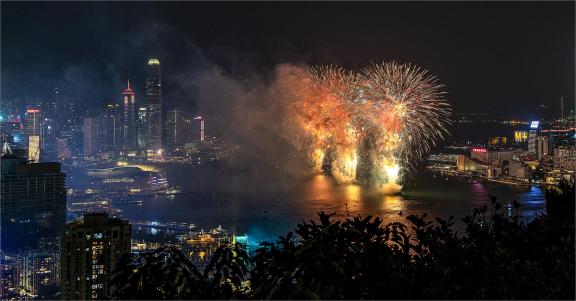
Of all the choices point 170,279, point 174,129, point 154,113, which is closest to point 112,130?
point 154,113

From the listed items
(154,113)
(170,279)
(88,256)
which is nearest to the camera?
(170,279)

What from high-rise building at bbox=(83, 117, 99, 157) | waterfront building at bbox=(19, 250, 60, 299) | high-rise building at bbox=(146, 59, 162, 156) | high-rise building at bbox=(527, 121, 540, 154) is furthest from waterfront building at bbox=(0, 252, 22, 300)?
high-rise building at bbox=(527, 121, 540, 154)

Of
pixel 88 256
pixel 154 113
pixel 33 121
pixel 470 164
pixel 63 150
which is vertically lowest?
pixel 88 256

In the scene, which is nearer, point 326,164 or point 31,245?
point 31,245

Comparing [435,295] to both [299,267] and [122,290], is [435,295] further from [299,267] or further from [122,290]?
[122,290]

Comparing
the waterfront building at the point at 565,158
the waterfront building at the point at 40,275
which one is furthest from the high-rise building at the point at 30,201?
the waterfront building at the point at 565,158

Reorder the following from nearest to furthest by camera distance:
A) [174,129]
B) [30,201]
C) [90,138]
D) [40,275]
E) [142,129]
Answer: [40,275] < [30,201] < [174,129] < [90,138] < [142,129]

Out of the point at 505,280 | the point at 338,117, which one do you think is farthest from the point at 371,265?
the point at 338,117

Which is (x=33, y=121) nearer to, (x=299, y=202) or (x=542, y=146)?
(x=299, y=202)
